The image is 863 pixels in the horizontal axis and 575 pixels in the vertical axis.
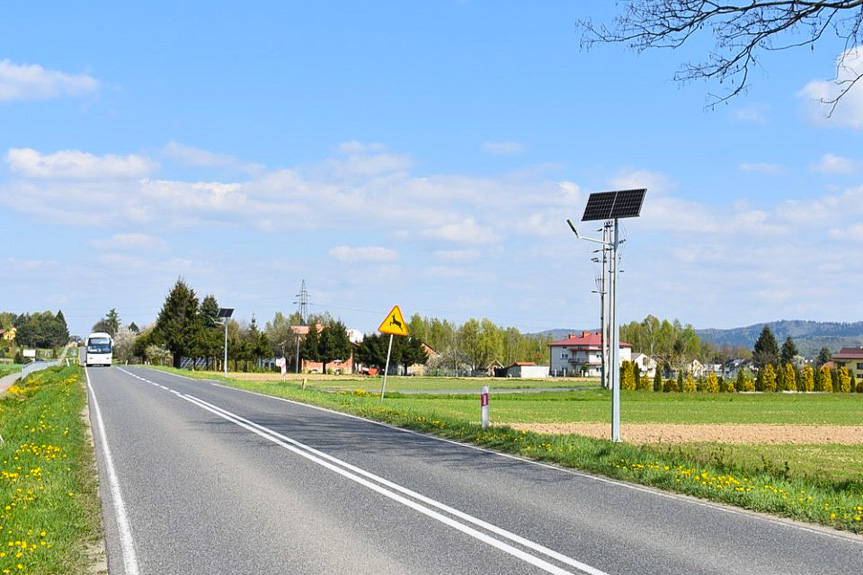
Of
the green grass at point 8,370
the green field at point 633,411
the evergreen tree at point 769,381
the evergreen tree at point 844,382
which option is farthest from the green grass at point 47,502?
the evergreen tree at point 844,382

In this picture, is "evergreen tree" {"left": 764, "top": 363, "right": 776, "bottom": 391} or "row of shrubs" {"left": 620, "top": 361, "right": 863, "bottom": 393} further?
"evergreen tree" {"left": 764, "top": 363, "right": 776, "bottom": 391}

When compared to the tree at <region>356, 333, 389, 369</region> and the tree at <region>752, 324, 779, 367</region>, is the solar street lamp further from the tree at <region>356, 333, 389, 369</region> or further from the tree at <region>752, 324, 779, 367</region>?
the tree at <region>752, 324, 779, 367</region>

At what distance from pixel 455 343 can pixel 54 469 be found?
160 meters

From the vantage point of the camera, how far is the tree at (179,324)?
340 ft

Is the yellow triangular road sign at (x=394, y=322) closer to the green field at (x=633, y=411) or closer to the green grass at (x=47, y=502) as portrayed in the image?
the green field at (x=633, y=411)

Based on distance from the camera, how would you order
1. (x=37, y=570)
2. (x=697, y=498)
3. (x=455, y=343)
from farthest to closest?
1. (x=455, y=343)
2. (x=697, y=498)
3. (x=37, y=570)

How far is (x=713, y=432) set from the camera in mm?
29141

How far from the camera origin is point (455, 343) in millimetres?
171000

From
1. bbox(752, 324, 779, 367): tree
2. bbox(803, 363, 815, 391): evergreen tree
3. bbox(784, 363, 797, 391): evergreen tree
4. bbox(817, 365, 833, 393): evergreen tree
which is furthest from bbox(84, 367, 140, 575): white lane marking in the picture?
bbox(752, 324, 779, 367): tree

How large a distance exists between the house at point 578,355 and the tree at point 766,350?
22.7m

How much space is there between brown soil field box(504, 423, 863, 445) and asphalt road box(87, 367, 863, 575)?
39.3ft

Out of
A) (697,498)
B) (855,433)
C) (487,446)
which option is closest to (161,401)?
(487,446)

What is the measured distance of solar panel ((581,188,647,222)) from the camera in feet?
65.2

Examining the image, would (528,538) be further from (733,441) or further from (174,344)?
(174,344)
